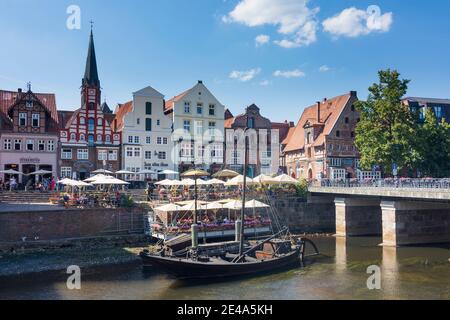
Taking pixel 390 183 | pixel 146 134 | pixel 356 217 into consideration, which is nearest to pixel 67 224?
pixel 146 134

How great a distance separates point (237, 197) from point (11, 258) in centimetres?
2070

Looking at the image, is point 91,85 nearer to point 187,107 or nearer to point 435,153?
point 187,107

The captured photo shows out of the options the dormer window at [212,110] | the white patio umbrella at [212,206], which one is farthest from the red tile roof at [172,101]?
the white patio umbrella at [212,206]

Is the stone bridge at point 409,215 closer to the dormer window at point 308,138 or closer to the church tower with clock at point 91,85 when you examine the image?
the dormer window at point 308,138

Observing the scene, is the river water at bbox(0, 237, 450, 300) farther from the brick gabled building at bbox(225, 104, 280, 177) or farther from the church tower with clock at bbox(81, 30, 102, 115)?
the brick gabled building at bbox(225, 104, 280, 177)

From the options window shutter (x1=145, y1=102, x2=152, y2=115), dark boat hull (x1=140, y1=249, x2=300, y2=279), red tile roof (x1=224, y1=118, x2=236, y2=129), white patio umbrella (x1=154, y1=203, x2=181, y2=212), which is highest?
window shutter (x1=145, y1=102, x2=152, y2=115)

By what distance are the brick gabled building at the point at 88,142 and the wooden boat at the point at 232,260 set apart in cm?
2762

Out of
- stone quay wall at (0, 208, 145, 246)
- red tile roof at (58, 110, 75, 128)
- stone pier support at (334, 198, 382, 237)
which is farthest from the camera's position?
red tile roof at (58, 110, 75, 128)

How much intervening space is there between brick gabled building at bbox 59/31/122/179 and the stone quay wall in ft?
53.6

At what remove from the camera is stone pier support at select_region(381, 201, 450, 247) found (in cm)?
3825

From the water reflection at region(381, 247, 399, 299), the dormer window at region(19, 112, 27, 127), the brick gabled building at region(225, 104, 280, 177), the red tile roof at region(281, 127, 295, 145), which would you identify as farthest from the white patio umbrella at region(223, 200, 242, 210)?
the red tile roof at region(281, 127, 295, 145)

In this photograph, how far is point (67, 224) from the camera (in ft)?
122
